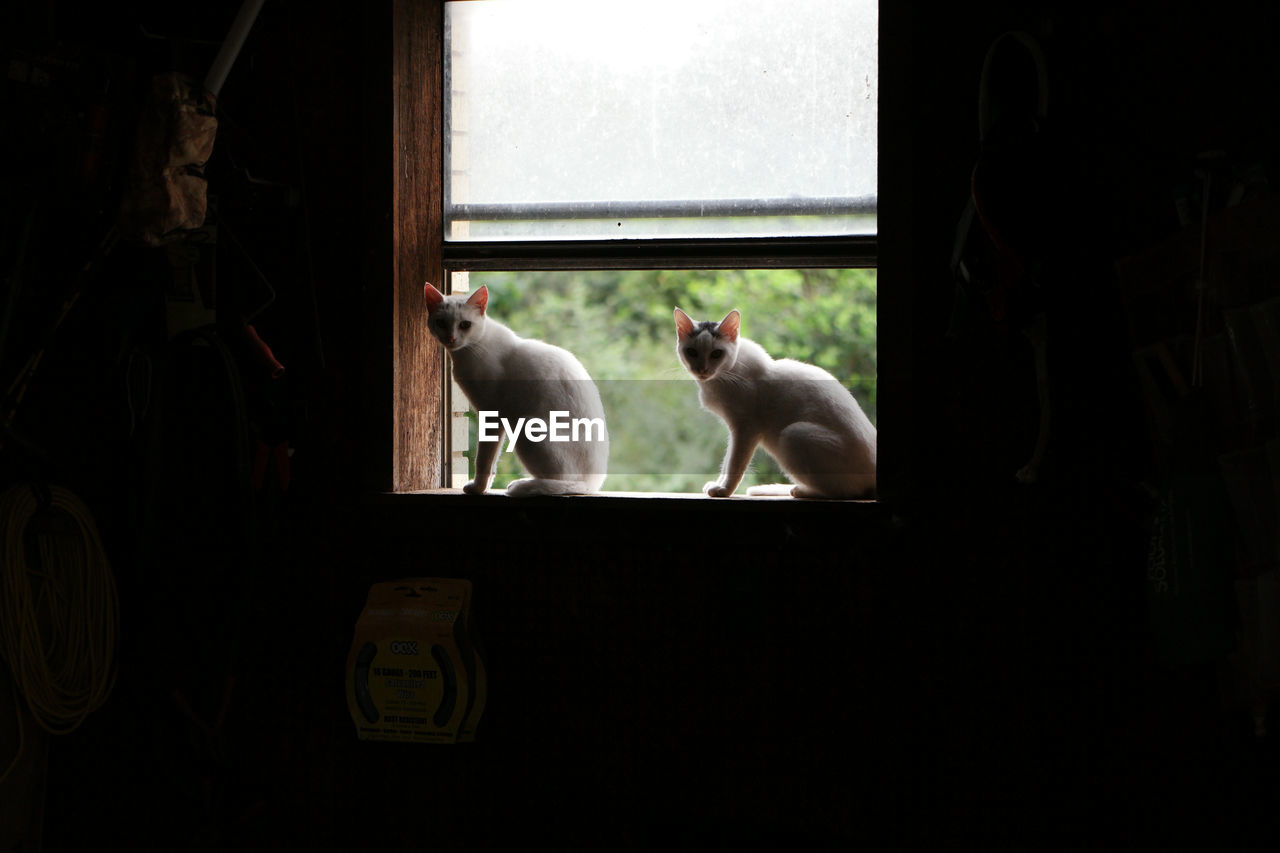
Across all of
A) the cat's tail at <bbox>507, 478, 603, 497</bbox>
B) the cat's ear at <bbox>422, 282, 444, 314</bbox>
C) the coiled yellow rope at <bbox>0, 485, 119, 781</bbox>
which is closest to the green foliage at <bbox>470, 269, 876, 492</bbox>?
the cat's tail at <bbox>507, 478, 603, 497</bbox>

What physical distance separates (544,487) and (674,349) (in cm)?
42

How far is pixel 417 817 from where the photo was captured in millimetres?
1674

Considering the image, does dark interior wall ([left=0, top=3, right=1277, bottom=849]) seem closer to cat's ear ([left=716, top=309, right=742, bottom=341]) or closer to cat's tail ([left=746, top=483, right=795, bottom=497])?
cat's tail ([left=746, top=483, right=795, bottom=497])

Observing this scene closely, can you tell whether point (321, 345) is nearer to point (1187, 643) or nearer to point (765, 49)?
point (765, 49)

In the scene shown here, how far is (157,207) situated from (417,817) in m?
1.35

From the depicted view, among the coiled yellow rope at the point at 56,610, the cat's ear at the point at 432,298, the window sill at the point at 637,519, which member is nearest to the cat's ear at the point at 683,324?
the window sill at the point at 637,519

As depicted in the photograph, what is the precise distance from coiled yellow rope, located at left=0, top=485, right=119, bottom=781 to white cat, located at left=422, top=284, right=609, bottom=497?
801 millimetres

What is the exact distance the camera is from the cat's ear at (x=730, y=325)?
63.4 inches

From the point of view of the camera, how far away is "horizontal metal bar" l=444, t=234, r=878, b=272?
1.67 m

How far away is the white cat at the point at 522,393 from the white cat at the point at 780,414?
25cm

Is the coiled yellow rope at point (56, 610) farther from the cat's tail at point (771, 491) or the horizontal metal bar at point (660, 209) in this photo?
the cat's tail at point (771, 491)

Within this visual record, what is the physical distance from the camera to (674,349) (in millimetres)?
1751

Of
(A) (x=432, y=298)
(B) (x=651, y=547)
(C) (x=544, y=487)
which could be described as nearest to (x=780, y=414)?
(B) (x=651, y=547)

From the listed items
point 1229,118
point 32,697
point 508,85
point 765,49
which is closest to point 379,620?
point 32,697
